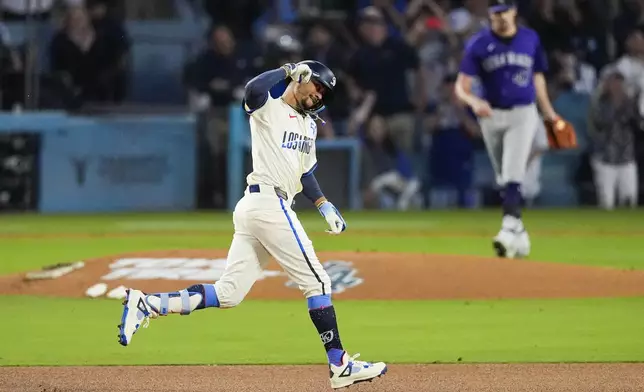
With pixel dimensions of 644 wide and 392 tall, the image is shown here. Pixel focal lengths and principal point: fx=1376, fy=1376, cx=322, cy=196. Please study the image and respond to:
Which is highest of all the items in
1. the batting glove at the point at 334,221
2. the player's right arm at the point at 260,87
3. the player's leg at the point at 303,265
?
the player's right arm at the point at 260,87

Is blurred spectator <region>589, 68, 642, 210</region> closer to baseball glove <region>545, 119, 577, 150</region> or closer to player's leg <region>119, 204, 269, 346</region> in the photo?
baseball glove <region>545, 119, 577, 150</region>

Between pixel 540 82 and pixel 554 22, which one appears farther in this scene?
pixel 554 22

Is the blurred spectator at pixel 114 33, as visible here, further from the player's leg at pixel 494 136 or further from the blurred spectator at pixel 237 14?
the player's leg at pixel 494 136

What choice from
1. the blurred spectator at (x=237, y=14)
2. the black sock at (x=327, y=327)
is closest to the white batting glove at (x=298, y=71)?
the black sock at (x=327, y=327)

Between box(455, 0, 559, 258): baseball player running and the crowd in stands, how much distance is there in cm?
662

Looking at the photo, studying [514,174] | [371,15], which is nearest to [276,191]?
[514,174]

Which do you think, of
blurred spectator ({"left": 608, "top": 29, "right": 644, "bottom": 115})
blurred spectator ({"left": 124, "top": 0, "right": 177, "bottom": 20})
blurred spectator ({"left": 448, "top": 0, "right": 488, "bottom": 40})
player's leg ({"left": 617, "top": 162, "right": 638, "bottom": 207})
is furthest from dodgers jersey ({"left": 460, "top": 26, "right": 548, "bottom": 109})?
blurred spectator ({"left": 124, "top": 0, "right": 177, "bottom": 20})

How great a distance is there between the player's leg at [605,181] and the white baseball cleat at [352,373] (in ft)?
45.5

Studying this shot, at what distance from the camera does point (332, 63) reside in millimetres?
19938

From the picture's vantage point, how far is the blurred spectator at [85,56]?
19.6 meters

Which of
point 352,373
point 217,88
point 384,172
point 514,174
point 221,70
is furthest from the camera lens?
point 384,172

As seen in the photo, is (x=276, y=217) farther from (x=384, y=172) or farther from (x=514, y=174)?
(x=384, y=172)

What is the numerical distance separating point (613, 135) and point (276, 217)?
13.8 meters

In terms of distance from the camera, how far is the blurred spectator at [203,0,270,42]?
65.8 feet
